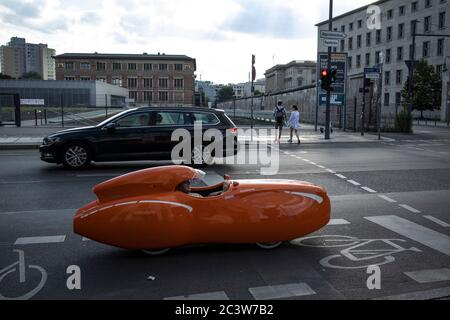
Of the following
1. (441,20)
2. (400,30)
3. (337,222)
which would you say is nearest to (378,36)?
(400,30)

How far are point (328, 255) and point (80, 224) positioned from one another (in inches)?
111

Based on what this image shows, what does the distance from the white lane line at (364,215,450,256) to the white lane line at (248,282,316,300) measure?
2.10 meters

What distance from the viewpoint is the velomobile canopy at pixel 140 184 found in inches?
191

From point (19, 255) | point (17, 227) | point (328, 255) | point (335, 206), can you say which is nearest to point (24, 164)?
point (17, 227)

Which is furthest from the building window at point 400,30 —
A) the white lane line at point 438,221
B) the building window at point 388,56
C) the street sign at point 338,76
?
the white lane line at point 438,221

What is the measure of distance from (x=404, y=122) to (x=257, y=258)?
25.1 m

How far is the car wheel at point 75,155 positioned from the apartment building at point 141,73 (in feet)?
296

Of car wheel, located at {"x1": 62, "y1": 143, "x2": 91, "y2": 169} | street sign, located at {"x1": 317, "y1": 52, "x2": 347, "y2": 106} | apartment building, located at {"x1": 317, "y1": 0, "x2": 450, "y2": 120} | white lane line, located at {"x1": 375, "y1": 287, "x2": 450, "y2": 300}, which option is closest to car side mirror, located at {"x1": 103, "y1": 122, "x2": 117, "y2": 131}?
car wheel, located at {"x1": 62, "y1": 143, "x2": 91, "y2": 169}

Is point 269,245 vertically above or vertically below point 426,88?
below

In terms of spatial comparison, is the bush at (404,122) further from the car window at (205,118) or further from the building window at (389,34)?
the building window at (389,34)

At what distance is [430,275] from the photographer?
445cm

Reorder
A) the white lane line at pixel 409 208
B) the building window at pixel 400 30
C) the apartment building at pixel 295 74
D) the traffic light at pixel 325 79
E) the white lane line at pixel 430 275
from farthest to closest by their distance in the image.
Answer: the apartment building at pixel 295 74 < the building window at pixel 400 30 < the traffic light at pixel 325 79 < the white lane line at pixel 409 208 < the white lane line at pixel 430 275

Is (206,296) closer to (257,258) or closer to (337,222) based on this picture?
(257,258)
